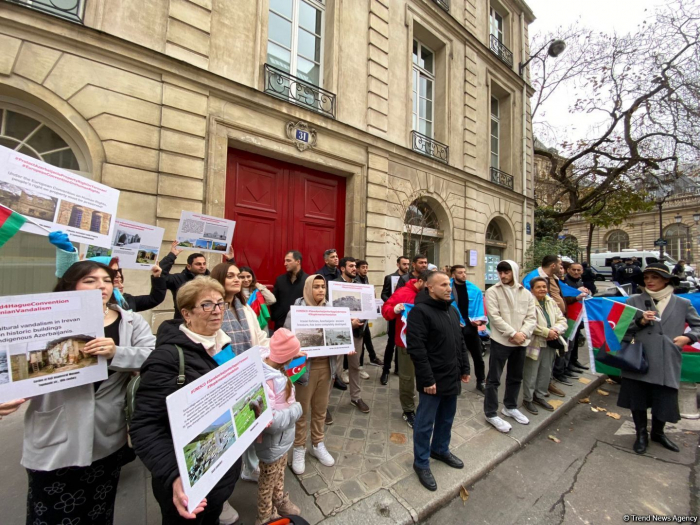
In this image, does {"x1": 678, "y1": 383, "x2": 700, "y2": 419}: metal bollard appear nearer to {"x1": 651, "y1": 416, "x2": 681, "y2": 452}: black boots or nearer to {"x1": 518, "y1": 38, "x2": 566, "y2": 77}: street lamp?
{"x1": 651, "y1": 416, "x2": 681, "y2": 452}: black boots

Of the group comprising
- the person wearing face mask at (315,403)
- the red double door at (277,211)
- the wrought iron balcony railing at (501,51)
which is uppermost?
the wrought iron balcony railing at (501,51)

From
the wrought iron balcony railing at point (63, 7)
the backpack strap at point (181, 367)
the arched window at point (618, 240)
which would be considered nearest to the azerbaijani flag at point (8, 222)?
the backpack strap at point (181, 367)

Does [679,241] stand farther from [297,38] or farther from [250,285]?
[250,285]

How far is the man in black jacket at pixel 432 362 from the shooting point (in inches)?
104

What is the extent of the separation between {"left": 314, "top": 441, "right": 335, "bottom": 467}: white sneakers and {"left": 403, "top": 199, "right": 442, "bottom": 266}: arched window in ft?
19.9

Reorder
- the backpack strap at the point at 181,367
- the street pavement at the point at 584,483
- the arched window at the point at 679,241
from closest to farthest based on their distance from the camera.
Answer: the backpack strap at the point at 181,367, the street pavement at the point at 584,483, the arched window at the point at 679,241

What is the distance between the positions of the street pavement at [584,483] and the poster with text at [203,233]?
3.84 m

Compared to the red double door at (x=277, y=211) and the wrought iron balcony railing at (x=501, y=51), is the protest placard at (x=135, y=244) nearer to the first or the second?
the red double door at (x=277, y=211)

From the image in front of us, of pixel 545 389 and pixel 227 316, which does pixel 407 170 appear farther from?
pixel 227 316

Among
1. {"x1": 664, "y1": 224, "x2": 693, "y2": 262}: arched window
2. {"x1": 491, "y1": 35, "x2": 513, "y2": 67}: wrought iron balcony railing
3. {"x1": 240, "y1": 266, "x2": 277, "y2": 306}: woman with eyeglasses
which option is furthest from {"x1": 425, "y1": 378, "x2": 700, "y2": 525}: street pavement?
{"x1": 664, "y1": 224, "x2": 693, "y2": 262}: arched window

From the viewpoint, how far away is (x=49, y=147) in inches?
175

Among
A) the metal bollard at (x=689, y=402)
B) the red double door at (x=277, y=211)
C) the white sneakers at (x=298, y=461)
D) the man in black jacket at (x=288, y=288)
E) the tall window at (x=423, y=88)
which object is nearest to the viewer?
the white sneakers at (x=298, y=461)

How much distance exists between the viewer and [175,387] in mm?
1438

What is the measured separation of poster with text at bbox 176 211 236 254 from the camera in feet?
12.7
